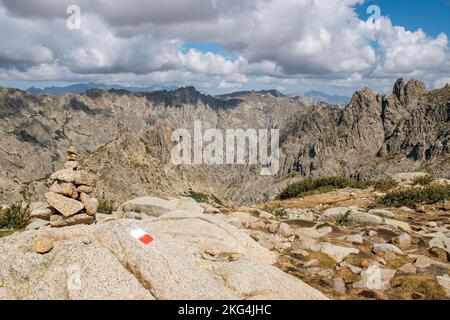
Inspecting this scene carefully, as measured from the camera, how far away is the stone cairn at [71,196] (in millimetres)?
19969

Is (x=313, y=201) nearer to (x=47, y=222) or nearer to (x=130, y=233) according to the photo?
(x=47, y=222)

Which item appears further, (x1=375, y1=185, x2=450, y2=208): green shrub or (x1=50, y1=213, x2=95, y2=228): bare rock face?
(x1=375, y1=185, x2=450, y2=208): green shrub

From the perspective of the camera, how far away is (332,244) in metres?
20.5

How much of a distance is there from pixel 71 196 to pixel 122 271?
1020 cm

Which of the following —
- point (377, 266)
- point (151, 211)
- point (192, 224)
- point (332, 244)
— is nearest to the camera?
point (377, 266)

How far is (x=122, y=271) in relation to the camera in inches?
468

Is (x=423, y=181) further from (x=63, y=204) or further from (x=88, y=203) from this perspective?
(x=63, y=204)

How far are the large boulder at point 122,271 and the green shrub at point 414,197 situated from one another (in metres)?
22.9

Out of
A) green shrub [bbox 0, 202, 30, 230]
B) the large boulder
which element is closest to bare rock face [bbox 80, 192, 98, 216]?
the large boulder

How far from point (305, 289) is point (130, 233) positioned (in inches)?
241

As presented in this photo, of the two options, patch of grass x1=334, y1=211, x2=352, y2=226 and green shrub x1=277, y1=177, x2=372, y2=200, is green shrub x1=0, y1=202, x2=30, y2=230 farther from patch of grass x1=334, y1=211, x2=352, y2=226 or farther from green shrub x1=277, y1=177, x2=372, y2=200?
green shrub x1=277, y1=177, x2=372, y2=200

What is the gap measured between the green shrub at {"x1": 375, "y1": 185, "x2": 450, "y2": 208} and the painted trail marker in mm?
25647

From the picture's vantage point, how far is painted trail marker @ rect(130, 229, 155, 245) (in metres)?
13.2
